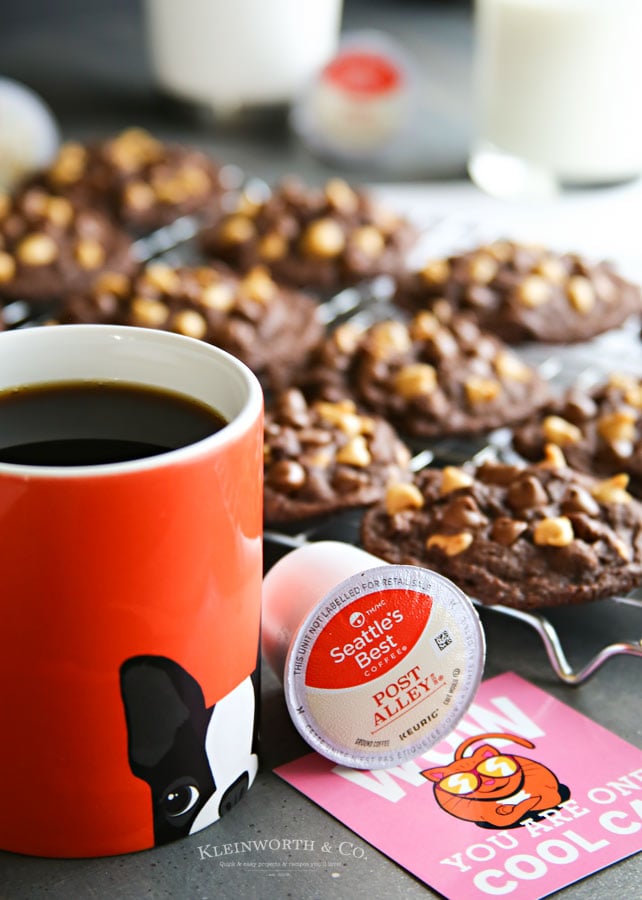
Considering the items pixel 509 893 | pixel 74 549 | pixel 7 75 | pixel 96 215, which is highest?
pixel 74 549

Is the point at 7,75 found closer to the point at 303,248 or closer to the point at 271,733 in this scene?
the point at 303,248

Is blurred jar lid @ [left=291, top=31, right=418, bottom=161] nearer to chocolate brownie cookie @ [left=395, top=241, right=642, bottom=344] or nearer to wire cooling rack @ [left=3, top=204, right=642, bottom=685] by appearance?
wire cooling rack @ [left=3, top=204, right=642, bottom=685]

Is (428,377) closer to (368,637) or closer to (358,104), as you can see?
(368,637)

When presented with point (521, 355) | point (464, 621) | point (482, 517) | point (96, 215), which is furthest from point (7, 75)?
point (464, 621)

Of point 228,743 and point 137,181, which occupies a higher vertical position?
point 228,743

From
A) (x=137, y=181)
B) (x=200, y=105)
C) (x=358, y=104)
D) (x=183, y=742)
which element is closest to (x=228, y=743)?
(x=183, y=742)

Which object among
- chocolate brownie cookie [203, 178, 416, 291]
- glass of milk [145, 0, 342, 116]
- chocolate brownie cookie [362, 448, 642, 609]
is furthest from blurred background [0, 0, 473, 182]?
chocolate brownie cookie [362, 448, 642, 609]
